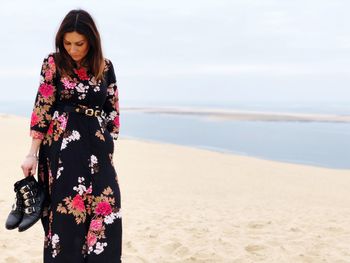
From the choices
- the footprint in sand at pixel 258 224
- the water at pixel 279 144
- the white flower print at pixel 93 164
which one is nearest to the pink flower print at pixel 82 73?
the white flower print at pixel 93 164

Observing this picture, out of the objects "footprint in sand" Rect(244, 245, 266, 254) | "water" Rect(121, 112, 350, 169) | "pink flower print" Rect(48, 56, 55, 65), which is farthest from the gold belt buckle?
"water" Rect(121, 112, 350, 169)

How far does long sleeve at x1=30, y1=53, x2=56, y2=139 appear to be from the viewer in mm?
2947

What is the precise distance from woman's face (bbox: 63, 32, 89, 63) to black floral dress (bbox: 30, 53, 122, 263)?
10 cm

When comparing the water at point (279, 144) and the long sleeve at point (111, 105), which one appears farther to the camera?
the water at point (279, 144)

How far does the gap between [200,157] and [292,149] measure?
26.1 feet

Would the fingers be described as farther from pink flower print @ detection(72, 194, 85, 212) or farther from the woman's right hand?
pink flower print @ detection(72, 194, 85, 212)

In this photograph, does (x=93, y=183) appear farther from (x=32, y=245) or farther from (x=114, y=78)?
(x=32, y=245)

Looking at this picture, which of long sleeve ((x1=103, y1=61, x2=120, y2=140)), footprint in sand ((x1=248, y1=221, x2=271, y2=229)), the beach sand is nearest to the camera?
long sleeve ((x1=103, y1=61, x2=120, y2=140))

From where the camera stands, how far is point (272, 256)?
5293 mm

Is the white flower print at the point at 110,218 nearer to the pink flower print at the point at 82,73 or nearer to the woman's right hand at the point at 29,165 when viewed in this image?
the woman's right hand at the point at 29,165

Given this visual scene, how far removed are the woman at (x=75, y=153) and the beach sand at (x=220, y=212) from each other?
2178mm

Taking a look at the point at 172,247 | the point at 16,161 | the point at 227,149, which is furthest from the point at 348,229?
the point at 227,149

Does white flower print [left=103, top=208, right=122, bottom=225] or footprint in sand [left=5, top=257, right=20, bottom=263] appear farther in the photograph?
footprint in sand [left=5, top=257, right=20, bottom=263]

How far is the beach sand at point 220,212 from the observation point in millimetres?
5414
